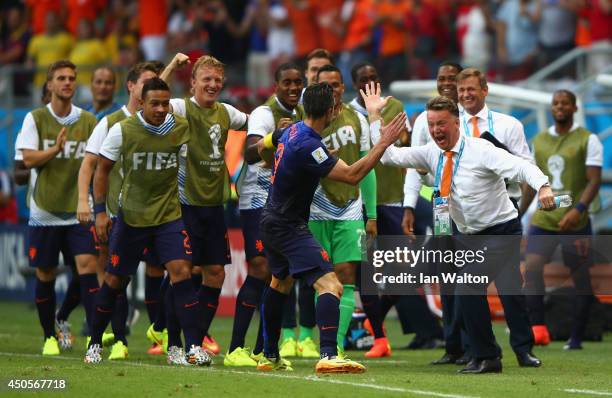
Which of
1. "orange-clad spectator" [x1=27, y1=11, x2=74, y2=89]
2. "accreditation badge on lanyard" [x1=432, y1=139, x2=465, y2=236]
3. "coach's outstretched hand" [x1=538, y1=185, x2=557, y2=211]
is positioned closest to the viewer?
"coach's outstretched hand" [x1=538, y1=185, x2=557, y2=211]

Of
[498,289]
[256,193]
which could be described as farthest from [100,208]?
[498,289]

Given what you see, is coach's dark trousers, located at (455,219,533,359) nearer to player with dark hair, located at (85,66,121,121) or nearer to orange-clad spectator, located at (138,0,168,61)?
player with dark hair, located at (85,66,121,121)

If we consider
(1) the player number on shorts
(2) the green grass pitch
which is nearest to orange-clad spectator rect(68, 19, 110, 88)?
(2) the green grass pitch

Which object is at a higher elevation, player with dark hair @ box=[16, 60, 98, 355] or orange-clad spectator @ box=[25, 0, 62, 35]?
orange-clad spectator @ box=[25, 0, 62, 35]

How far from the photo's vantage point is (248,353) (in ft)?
38.9

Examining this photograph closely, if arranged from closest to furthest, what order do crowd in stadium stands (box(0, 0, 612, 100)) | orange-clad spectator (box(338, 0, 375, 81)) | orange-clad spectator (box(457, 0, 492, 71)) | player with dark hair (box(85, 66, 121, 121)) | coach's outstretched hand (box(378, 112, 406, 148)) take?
coach's outstretched hand (box(378, 112, 406, 148)), player with dark hair (box(85, 66, 121, 121)), crowd in stadium stands (box(0, 0, 612, 100)), orange-clad spectator (box(457, 0, 492, 71)), orange-clad spectator (box(338, 0, 375, 81))

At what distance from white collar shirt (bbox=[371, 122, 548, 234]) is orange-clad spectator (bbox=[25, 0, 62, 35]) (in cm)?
1479

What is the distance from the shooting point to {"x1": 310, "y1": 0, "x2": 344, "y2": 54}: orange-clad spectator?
2209cm

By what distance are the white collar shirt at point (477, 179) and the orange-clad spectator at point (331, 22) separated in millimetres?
10826

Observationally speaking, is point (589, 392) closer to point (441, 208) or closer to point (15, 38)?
point (441, 208)

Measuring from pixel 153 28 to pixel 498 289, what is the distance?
13758mm

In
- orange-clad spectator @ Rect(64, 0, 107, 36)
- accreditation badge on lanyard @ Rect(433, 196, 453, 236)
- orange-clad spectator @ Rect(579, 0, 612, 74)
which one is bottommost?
accreditation badge on lanyard @ Rect(433, 196, 453, 236)

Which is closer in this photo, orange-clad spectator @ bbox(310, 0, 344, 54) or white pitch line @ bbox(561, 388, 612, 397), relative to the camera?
white pitch line @ bbox(561, 388, 612, 397)

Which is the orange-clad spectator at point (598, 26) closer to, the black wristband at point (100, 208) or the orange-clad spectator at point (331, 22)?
the orange-clad spectator at point (331, 22)
